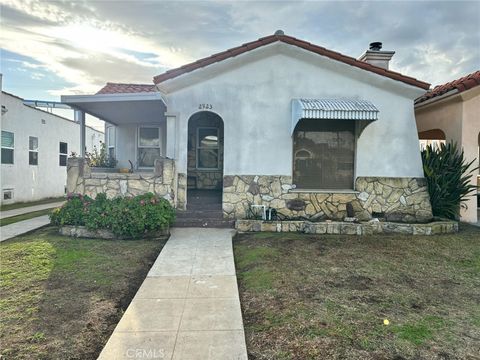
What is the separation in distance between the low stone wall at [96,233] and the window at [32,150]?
11532mm

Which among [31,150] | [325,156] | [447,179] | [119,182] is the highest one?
[31,150]

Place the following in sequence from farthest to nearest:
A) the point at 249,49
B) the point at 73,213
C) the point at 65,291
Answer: the point at 249,49 → the point at 73,213 → the point at 65,291

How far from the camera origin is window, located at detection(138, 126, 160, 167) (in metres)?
14.7

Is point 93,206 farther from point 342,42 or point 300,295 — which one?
point 342,42

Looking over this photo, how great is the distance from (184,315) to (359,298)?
2.77 meters

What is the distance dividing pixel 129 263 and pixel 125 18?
8543 millimetres

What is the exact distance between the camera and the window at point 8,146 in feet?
51.4

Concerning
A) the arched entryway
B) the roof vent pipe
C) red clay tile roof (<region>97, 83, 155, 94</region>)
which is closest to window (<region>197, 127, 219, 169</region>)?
the arched entryway

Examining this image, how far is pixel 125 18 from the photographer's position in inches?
426

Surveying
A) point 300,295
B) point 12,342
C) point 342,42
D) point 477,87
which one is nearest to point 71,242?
point 12,342

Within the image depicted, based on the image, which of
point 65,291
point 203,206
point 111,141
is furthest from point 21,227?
point 111,141

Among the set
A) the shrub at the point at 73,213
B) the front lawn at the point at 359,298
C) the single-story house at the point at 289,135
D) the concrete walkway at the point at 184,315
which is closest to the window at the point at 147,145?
the single-story house at the point at 289,135

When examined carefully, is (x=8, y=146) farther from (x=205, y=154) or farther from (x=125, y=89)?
(x=205, y=154)

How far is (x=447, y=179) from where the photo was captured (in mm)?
10773
